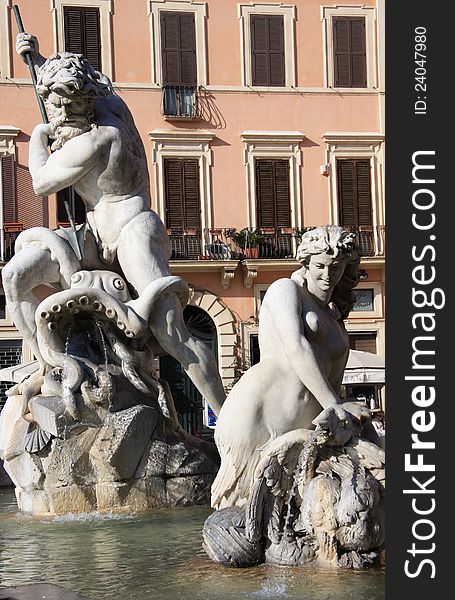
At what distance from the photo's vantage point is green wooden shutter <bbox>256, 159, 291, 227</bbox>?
92.4 feet

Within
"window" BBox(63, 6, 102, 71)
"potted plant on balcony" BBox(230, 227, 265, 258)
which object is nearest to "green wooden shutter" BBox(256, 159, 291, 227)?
"potted plant on balcony" BBox(230, 227, 265, 258)

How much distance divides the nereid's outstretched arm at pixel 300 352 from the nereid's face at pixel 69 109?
8.93 ft

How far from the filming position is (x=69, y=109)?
6.61 m

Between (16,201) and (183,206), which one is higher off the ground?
(16,201)

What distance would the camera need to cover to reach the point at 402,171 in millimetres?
3002

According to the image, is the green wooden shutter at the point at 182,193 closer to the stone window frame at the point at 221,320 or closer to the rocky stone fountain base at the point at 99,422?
the stone window frame at the point at 221,320

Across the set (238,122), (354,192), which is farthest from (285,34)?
(354,192)

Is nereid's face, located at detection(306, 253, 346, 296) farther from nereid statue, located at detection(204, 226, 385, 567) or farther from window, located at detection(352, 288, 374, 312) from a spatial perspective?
window, located at detection(352, 288, 374, 312)

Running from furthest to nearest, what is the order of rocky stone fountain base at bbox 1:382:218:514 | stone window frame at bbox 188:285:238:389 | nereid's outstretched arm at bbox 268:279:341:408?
stone window frame at bbox 188:285:238:389, rocky stone fountain base at bbox 1:382:218:514, nereid's outstretched arm at bbox 268:279:341:408

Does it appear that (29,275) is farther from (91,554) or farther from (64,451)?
(91,554)

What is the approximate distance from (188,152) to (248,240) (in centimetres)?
261

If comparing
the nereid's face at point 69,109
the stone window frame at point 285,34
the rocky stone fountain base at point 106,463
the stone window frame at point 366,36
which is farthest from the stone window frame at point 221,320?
the rocky stone fountain base at point 106,463

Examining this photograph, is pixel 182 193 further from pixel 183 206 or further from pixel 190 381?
pixel 190 381

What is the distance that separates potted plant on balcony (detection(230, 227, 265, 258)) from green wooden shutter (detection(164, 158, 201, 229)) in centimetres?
97
